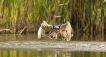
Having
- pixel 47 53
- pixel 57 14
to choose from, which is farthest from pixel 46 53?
pixel 57 14

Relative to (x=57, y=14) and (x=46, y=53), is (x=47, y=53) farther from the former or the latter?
(x=57, y=14)

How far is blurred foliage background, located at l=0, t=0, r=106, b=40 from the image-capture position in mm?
14047

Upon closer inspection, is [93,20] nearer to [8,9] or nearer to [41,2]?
[41,2]

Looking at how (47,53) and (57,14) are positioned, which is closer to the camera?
(47,53)

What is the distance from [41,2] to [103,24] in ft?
6.72

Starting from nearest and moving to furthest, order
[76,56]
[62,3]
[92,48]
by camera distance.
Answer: [76,56] → [92,48] → [62,3]

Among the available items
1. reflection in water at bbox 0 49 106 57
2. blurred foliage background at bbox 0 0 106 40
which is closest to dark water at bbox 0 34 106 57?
reflection in water at bbox 0 49 106 57

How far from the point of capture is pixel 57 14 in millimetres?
14508

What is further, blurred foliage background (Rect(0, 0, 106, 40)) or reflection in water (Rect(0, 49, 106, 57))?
blurred foliage background (Rect(0, 0, 106, 40))

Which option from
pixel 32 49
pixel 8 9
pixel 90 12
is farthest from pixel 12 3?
pixel 32 49

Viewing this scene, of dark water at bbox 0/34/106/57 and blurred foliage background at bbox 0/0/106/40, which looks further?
blurred foliage background at bbox 0/0/106/40

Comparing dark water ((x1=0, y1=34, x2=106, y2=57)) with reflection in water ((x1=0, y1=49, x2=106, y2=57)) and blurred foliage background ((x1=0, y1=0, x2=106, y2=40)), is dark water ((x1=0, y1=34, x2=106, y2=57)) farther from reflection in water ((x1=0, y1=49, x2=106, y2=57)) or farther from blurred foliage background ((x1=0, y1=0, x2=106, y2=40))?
blurred foliage background ((x1=0, y1=0, x2=106, y2=40))

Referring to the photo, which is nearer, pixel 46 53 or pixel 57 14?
pixel 46 53

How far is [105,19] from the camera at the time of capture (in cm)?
1416
